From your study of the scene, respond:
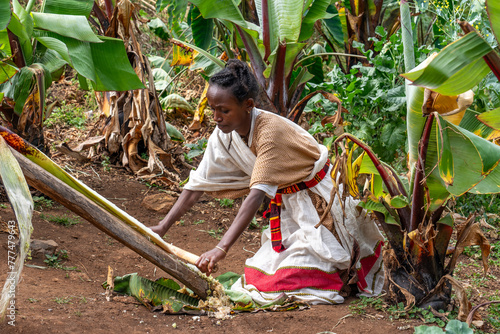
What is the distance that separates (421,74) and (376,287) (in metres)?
1.64

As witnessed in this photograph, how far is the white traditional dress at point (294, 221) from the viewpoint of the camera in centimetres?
266

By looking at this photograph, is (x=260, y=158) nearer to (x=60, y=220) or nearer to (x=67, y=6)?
(x=60, y=220)

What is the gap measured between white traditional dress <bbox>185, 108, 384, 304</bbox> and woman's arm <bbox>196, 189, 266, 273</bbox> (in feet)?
0.29

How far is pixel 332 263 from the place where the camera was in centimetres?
286

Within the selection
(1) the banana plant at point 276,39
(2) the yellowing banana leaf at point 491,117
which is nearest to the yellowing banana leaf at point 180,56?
(1) the banana plant at point 276,39

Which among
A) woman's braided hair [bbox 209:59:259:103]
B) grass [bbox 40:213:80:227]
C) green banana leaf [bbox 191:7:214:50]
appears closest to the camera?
woman's braided hair [bbox 209:59:259:103]

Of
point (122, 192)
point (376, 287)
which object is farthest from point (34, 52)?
point (376, 287)

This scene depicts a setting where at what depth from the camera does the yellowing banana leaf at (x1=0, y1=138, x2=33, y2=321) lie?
168 centimetres

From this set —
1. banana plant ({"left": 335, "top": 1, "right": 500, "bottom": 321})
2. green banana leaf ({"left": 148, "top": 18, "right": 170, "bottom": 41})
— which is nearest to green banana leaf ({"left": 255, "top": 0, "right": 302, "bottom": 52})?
banana plant ({"left": 335, "top": 1, "right": 500, "bottom": 321})

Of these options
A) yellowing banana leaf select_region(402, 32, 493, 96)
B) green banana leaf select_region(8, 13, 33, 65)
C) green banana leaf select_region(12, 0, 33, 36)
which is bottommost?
yellowing banana leaf select_region(402, 32, 493, 96)

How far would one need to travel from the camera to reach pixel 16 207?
1.76m

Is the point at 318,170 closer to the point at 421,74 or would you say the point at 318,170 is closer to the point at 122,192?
the point at 421,74

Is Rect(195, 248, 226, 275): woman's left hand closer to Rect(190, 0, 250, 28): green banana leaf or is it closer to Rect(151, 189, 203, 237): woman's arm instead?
Rect(151, 189, 203, 237): woman's arm

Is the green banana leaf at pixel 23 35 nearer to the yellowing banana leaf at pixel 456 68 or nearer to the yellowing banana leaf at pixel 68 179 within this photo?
the yellowing banana leaf at pixel 68 179
